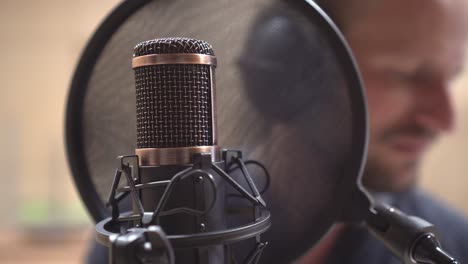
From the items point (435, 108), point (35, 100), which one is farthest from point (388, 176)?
point (35, 100)

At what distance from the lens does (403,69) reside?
81 centimetres

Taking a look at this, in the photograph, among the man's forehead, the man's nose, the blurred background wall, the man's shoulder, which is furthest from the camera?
the blurred background wall

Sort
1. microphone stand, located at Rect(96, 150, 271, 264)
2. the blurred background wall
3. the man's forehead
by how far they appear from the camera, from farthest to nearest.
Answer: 1. the blurred background wall
2. the man's forehead
3. microphone stand, located at Rect(96, 150, 271, 264)

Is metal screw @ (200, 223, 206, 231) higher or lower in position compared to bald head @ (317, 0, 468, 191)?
lower

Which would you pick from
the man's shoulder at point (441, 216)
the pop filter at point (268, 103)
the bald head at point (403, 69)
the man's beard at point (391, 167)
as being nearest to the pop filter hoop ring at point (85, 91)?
the pop filter at point (268, 103)

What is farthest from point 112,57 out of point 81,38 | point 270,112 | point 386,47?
point 81,38

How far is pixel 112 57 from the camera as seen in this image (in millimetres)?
418

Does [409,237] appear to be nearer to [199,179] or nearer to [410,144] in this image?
[199,179]

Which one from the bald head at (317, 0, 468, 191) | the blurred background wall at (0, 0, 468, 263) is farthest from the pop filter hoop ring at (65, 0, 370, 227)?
the blurred background wall at (0, 0, 468, 263)

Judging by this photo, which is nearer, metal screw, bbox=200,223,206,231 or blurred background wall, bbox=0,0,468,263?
metal screw, bbox=200,223,206,231

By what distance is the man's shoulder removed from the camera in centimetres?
108

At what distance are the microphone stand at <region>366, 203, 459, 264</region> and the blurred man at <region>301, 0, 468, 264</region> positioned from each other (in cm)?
32

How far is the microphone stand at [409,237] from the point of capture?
12.3 inches

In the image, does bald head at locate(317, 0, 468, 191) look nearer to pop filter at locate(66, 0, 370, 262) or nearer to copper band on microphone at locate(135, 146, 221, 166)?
pop filter at locate(66, 0, 370, 262)
